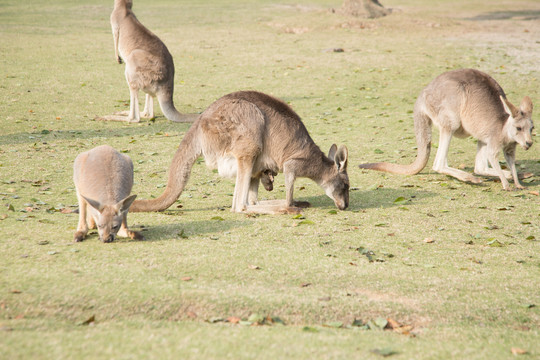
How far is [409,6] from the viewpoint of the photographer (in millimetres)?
25094

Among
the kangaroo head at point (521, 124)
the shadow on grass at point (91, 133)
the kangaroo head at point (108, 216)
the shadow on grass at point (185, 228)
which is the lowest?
the shadow on grass at point (91, 133)

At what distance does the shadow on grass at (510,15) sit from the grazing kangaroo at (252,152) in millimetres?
17659

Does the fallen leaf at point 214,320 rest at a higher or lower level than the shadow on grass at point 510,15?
lower

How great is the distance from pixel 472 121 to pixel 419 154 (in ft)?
2.40

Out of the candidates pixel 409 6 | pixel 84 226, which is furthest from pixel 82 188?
pixel 409 6

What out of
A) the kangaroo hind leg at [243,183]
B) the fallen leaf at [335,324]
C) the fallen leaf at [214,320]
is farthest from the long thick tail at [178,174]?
the fallen leaf at [335,324]

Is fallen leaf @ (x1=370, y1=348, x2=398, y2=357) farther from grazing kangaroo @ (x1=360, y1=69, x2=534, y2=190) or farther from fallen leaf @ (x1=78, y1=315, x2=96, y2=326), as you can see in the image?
grazing kangaroo @ (x1=360, y1=69, x2=534, y2=190)

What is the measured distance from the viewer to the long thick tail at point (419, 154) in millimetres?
7355

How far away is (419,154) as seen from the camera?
7.36 m

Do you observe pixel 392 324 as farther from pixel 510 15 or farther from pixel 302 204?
pixel 510 15

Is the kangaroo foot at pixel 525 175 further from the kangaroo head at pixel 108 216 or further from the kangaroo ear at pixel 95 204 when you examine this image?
the kangaroo ear at pixel 95 204

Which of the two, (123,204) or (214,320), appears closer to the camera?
(214,320)

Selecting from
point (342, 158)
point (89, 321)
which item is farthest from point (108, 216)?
point (342, 158)

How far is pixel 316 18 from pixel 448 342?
646 inches
